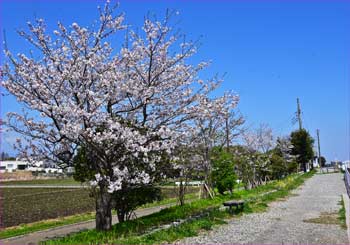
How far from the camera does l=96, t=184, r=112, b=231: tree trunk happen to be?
344 inches

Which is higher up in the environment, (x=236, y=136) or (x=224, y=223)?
(x=236, y=136)

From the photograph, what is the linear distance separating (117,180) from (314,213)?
706 centimetres

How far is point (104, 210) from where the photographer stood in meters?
8.81

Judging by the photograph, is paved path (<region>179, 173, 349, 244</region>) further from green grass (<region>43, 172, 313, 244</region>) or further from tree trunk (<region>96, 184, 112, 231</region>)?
tree trunk (<region>96, 184, 112, 231</region>)

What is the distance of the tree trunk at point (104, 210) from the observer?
28.7 feet

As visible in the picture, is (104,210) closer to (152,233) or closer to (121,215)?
(152,233)

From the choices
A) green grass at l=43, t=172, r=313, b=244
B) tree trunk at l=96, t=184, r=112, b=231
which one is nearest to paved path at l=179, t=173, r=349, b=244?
green grass at l=43, t=172, r=313, b=244

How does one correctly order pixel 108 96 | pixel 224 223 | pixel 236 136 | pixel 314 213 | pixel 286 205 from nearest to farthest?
pixel 108 96 < pixel 224 223 < pixel 314 213 < pixel 286 205 < pixel 236 136

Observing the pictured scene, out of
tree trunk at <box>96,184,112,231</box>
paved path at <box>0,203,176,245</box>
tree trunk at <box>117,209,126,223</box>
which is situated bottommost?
paved path at <box>0,203,176,245</box>

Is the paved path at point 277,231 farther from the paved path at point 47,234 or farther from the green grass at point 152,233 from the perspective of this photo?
the paved path at point 47,234

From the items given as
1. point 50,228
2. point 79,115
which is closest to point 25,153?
point 79,115

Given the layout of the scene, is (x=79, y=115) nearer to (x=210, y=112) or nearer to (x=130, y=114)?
(x=130, y=114)

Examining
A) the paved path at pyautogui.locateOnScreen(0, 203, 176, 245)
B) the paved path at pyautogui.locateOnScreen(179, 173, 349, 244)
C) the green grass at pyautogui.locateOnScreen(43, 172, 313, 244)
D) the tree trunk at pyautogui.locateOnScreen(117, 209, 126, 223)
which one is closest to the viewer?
the green grass at pyautogui.locateOnScreen(43, 172, 313, 244)

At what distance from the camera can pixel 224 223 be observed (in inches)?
403
